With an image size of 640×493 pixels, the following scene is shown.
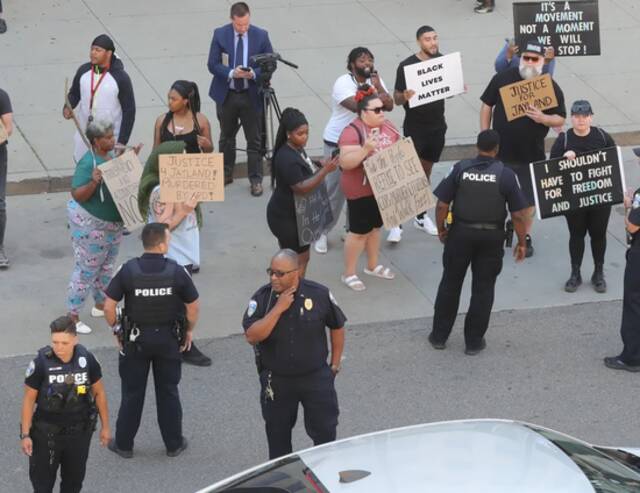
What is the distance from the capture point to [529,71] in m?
11.6

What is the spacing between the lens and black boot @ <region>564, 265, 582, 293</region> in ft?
36.9

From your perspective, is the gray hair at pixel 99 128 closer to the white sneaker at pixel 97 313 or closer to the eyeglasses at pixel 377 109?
the white sneaker at pixel 97 313

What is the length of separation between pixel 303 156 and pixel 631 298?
8.58 ft

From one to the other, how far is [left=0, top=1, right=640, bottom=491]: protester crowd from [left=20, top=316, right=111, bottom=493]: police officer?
0.76m

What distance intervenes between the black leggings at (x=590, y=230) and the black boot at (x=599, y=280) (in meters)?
0.06

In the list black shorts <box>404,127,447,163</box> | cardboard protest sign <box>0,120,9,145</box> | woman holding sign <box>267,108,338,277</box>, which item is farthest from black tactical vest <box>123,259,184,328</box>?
black shorts <box>404,127,447,163</box>

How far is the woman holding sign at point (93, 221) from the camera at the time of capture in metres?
9.83

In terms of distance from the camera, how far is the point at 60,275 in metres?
11.2

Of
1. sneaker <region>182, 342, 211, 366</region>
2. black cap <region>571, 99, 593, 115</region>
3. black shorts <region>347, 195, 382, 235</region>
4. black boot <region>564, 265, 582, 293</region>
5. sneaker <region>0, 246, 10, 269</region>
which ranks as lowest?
sneaker <region>182, 342, 211, 366</region>

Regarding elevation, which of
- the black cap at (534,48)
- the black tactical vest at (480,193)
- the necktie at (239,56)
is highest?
the necktie at (239,56)

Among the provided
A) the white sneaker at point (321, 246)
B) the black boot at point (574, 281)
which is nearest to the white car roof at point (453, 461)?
the black boot at point (574, 281)

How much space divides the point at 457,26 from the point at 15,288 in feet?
24.4

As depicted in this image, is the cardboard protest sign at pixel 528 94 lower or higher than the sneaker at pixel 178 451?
higher

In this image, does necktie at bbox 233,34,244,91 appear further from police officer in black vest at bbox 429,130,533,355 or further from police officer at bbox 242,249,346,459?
police officer at bbox 242,249,346,459
